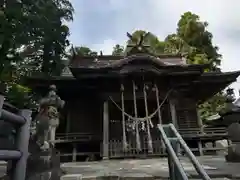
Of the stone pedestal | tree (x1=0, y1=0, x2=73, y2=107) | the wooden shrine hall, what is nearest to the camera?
the stone pedestal

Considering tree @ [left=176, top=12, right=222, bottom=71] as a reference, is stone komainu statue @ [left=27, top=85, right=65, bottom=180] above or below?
below

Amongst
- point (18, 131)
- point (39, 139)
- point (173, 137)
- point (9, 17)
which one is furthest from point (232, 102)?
point (9, 17)

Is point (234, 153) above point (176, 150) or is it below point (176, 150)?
below

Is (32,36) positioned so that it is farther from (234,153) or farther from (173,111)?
(234,153)

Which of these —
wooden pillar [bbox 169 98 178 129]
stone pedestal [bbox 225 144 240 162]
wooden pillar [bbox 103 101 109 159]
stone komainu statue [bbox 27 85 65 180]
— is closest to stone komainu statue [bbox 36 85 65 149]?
stone komainu statue [bbox 27 85 65 180]

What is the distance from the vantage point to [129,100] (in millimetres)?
11891

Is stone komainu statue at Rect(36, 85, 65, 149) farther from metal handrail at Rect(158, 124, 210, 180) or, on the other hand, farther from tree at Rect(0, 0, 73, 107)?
tree at Rect(0, 0, 73, 107)

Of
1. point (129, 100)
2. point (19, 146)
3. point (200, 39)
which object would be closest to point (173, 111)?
point (129, 100)

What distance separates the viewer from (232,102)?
259 inches

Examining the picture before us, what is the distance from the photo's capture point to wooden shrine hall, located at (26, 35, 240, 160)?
33.8 ft

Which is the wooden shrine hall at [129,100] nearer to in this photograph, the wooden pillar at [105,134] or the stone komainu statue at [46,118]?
the wooden pillar at [105,134]

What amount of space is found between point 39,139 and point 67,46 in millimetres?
13044

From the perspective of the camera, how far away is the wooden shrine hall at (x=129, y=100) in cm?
1030

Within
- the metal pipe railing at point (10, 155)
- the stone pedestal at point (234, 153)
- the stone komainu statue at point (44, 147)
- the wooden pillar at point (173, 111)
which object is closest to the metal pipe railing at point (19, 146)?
the metal pipe railing at point (10, 155)
